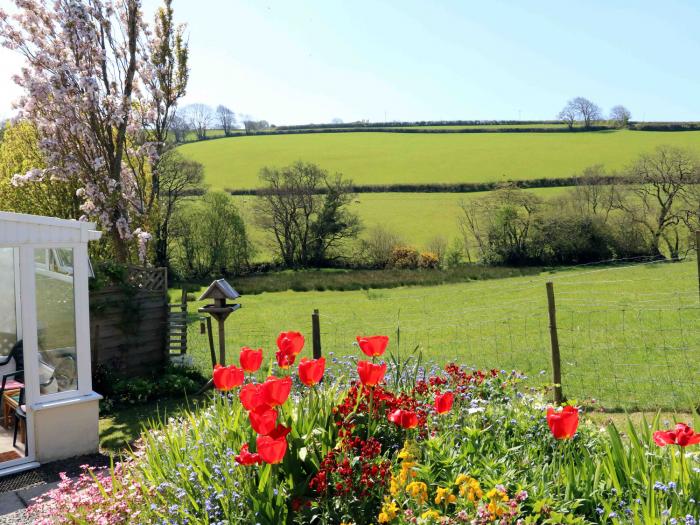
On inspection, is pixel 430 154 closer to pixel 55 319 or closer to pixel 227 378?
pixel 55 319

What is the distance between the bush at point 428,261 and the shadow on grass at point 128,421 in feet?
69.3

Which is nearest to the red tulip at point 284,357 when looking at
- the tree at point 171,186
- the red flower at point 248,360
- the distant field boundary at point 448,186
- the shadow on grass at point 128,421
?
the red flower at point 248,360

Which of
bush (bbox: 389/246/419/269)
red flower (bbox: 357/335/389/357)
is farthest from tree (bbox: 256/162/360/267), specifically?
red flower (bbox: 357/335/389/357)

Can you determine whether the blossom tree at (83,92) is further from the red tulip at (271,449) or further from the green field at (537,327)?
the red tulip at (271,449)

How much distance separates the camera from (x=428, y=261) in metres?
30.2

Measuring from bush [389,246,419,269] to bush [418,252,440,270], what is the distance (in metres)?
0.24

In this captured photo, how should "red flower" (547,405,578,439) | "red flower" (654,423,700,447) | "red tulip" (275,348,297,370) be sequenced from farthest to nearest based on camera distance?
"red tulip" (275,348,297,370), "red flower" (547,405,578,439), "red flower" (654,423,700,447)

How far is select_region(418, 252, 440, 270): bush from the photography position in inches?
1184

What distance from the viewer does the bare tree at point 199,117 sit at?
196ft

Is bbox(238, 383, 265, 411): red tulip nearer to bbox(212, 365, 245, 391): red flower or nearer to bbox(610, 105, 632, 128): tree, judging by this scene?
bbox(212, 365, 245, 391): red flower

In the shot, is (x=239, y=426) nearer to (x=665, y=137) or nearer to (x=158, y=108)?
(x=158, y=108)

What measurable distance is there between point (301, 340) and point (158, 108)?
1185 centimetres

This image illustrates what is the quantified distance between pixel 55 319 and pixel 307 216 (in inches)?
1007

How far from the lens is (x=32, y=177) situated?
12.8 metres
